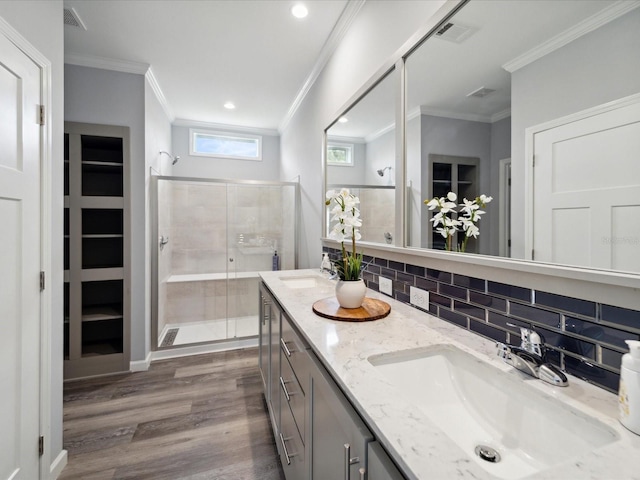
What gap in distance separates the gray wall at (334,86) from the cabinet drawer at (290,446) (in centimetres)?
147

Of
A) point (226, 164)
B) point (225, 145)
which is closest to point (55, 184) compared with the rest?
point (226, 164)

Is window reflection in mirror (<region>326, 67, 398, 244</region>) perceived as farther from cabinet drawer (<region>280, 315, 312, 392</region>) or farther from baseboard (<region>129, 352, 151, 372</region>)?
baseboard (<region>129, 352, 151, 372</region>)

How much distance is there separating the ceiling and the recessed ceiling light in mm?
25

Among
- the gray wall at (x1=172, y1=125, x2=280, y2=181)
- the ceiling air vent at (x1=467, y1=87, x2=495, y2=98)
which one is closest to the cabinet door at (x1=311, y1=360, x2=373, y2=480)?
the ceiling air vent at (x1=467, y1=87, x2=495, y2=98)

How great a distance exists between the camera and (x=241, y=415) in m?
2.00

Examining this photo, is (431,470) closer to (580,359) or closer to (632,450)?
(632,450)

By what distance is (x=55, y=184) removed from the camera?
1.46 m

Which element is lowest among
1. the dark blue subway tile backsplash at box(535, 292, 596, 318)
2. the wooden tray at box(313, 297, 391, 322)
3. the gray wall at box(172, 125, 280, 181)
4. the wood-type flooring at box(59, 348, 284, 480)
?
the wood-type flooring at box(59, 348, 284, 480)

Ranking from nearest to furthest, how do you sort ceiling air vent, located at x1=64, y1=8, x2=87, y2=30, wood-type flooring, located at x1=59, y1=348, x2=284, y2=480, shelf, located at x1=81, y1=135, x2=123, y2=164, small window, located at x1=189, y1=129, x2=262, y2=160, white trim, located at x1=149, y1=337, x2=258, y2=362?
wood-type flooring, located at x1=59, y1=348, x2=284, y2=480
ceiling air vent, located at x1=64, y1=8, x2=87, y2=30
shelf, located at x1=81, y1=135, x2=123, y2=164
white trim, located at x1=149, y1=337, x2=258, y2=362
small window, located at x1=189, y1=129, x2=262, y2=160

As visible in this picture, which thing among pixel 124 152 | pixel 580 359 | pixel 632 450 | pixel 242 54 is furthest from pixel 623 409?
pixel 124 152

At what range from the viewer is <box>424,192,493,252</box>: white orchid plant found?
1.05 metres

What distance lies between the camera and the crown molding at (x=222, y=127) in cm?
404

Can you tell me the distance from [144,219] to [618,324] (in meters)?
3.08

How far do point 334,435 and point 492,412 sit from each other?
42 cm
